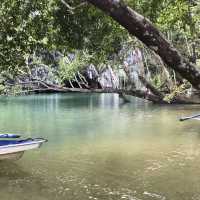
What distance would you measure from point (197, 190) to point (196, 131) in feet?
38.4

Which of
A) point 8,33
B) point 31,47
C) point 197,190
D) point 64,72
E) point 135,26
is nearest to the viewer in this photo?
point 135,26

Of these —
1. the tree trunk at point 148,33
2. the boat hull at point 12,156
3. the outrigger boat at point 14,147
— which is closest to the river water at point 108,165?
the boat hull at point 12,156

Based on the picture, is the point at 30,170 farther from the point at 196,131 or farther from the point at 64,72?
the point at 64,72

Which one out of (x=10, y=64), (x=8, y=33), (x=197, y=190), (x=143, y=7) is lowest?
(x=197, y=190)

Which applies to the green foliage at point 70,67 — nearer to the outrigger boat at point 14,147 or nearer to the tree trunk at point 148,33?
the outrigger boat at point 14,147

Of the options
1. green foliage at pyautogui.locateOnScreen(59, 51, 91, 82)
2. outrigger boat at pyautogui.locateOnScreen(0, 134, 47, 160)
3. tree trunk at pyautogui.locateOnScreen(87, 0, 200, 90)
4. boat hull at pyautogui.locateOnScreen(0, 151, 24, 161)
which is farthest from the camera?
Answer: green foliage at pyautogui.locateOnScreen(59, 51, 91, 82)

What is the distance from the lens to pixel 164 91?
144 ft

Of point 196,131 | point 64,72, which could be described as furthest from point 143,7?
point 64,72

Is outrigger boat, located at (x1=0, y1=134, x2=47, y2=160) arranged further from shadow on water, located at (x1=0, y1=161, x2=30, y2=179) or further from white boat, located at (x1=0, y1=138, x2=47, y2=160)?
shadow on water, located at (x1=0, y1=161, x2=30, y2=179)

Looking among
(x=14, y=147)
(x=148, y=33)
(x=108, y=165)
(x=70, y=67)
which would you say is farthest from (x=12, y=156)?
(x=70, y=67)

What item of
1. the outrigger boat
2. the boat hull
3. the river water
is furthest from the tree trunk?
the boat hull

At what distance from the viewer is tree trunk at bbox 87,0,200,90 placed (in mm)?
3363

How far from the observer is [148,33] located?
343cm

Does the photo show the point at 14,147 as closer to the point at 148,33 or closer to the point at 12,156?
the point at 12,156
